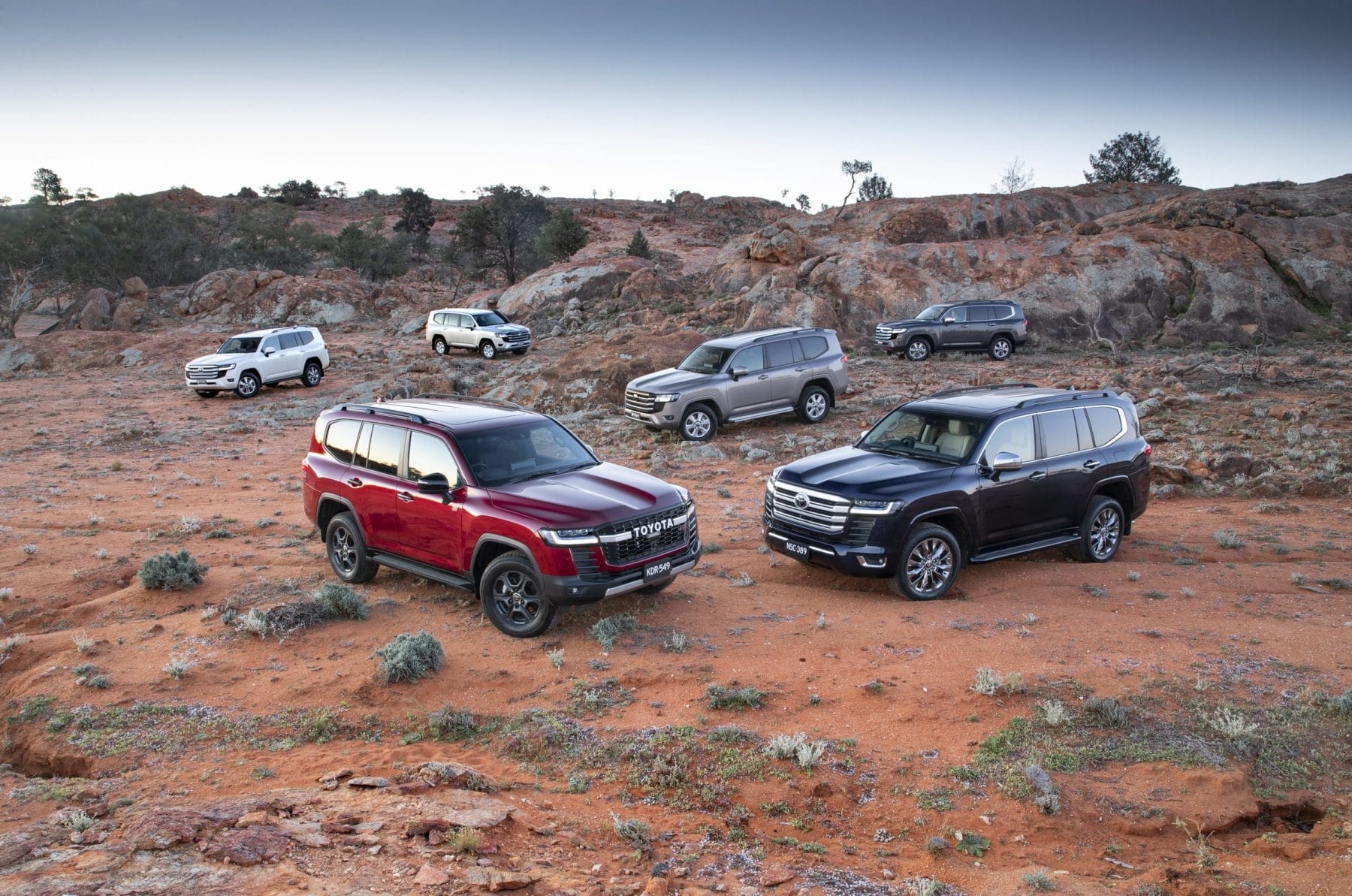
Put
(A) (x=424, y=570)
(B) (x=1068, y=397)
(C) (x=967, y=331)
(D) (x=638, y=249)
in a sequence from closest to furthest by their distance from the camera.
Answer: (A) (x=424, y=570), (B) (x=1068, y=397), (C) (x=967, y=331), (D) (x=638, y=249)

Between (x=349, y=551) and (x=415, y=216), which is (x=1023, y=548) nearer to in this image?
(x=349, y=551)

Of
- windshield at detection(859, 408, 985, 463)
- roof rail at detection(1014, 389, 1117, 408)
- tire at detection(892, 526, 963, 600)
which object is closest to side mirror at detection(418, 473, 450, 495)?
tire at detection(892, 526, 963, 600)

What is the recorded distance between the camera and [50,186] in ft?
201

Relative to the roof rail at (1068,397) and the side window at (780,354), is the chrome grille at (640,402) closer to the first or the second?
the side window at (780,354)

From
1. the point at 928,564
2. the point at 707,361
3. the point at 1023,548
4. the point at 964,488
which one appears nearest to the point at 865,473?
the point at 964,488

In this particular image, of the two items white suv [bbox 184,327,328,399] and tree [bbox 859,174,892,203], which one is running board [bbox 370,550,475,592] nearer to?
white suv [bbox 184,327,328,399]

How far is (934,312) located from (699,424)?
1292cm

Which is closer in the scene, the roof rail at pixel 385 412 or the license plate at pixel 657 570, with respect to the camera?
the license plate at pixel 657 570

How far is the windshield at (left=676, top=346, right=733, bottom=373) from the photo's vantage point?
1769 cm

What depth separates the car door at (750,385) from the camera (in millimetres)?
17531

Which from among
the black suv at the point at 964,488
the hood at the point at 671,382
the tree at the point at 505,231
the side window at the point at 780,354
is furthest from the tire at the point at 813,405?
the tree at the point at 505,231

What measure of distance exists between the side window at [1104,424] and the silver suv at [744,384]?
8.16m

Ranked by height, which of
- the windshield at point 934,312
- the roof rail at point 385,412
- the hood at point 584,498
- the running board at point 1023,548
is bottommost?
the running board at point 1023,548

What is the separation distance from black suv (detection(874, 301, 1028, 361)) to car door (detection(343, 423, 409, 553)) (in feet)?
66.0
